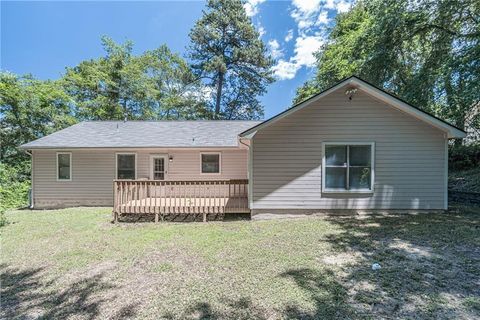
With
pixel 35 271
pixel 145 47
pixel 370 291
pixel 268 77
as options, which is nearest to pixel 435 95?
pixel 370 291

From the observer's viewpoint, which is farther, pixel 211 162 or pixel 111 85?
pixel 111 85

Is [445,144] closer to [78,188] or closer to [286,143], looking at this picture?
[286,143]

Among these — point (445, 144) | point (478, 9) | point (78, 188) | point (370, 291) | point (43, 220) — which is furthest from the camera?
point (78, 188)

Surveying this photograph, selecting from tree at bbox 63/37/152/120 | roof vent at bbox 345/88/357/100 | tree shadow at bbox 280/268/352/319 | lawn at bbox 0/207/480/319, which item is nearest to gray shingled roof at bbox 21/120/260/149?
lawn at bbox 0/207/480/319

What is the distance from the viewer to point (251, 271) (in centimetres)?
428

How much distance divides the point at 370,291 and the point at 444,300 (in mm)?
862

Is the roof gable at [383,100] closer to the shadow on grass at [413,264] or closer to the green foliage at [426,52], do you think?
the green foliage at [426,52]

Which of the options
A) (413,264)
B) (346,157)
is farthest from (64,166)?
(413,264)

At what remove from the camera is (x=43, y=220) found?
874 cm

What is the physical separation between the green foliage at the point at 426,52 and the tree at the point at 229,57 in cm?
1109

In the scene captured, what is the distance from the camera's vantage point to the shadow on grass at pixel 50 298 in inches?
130

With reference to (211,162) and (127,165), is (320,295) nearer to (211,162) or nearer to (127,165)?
(211,162)

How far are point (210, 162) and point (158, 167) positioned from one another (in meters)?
2.42

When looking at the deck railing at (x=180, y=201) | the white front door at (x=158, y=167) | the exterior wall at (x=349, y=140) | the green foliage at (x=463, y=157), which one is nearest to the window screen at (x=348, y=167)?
the exterior wall at (x=349, y=140)
